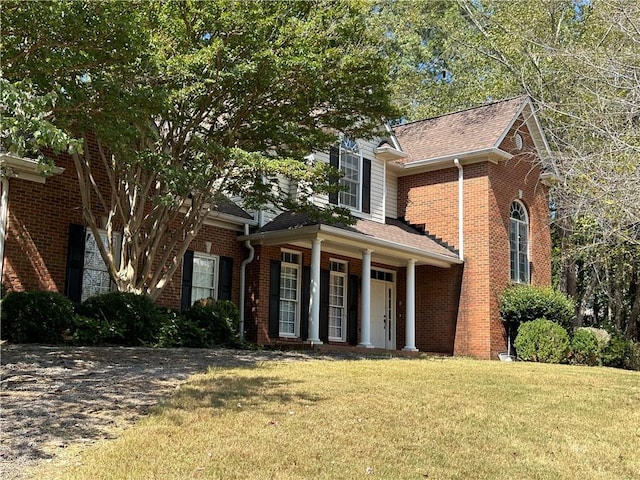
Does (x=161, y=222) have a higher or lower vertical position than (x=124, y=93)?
lower

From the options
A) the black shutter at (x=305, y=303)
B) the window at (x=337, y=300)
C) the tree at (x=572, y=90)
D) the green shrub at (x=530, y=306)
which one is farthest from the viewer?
the green shrub at (x=530, y=306)

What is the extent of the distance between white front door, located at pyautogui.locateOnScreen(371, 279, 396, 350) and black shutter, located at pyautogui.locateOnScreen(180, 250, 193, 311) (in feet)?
21.8

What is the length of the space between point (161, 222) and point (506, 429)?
28.0 ft

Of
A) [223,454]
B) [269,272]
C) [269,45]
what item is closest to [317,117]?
[269,45]

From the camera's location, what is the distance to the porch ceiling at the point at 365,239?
16828 millimetres

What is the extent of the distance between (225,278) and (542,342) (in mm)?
Answer: 8774

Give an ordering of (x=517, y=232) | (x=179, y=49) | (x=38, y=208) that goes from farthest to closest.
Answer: (x=517, y=232)
(x=38, y=208)
(x=179, y=49)

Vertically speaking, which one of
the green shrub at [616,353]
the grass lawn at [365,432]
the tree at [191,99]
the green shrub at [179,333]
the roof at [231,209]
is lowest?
the grass lawn at [365,432]

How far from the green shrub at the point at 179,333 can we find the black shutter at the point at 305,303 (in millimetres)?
4650

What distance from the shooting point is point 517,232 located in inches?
870

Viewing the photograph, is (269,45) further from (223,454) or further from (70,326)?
(223,454)

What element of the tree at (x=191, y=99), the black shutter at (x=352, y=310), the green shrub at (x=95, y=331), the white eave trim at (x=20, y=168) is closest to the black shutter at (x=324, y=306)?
the black shutter at (x=352, y=310)

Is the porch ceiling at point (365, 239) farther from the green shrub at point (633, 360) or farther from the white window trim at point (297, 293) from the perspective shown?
the green shrub at point (633, 360)

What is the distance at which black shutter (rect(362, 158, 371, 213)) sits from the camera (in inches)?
810
